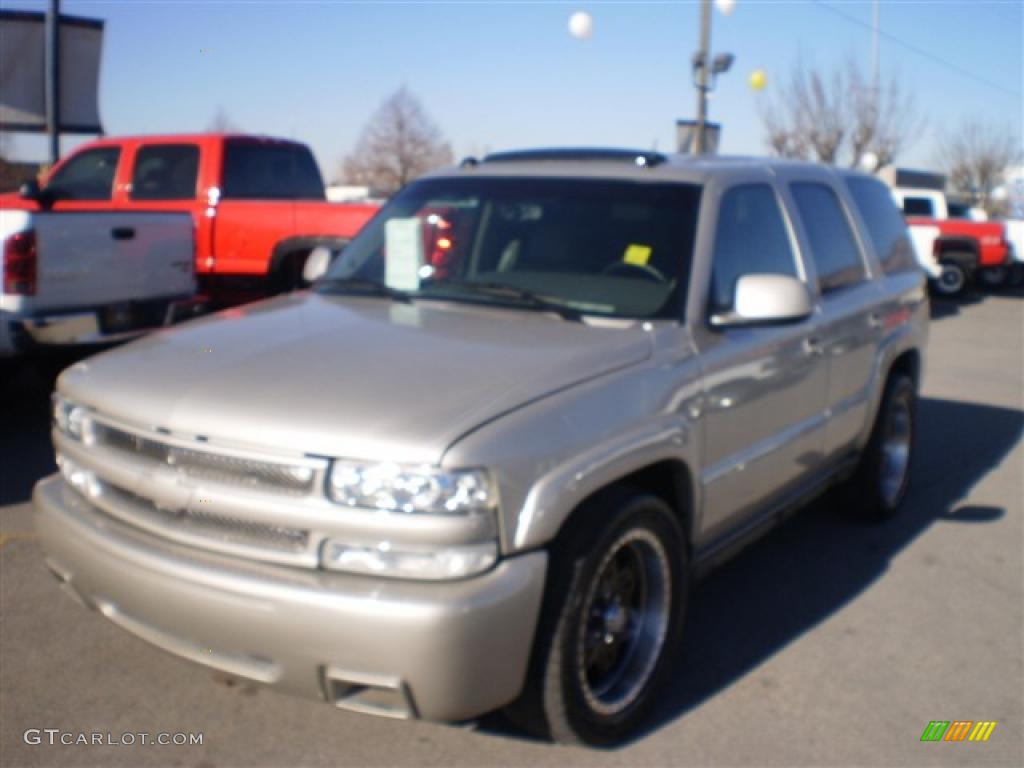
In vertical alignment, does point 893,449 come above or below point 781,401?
below

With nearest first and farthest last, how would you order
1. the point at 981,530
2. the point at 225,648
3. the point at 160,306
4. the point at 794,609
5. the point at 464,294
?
→ the point at 225,648
the point at 464,294
the point at 794,609
the point at 981,530
the point at 160,306

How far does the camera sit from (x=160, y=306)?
7691mm

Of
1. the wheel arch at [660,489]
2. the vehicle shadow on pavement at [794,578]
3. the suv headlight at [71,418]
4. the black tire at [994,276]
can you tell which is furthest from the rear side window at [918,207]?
the suv headlight at [71,418]

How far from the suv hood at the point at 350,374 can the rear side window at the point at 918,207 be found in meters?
19.0

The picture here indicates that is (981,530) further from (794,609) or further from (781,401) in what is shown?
(781,401)

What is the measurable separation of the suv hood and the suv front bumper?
0.35m

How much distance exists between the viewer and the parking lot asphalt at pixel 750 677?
345 centimetres

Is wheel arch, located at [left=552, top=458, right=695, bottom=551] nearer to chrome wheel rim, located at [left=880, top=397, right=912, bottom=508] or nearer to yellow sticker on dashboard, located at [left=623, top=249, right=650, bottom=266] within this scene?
yellow sticker on dashboard, located at [left=623, top=249, right=650, bottom=266]

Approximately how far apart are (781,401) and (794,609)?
0.95m

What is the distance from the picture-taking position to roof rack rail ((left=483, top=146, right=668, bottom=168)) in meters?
4.52

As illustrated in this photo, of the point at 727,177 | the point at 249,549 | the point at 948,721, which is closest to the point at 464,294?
the point at 727,177

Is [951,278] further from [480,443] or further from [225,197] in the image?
[480,443]

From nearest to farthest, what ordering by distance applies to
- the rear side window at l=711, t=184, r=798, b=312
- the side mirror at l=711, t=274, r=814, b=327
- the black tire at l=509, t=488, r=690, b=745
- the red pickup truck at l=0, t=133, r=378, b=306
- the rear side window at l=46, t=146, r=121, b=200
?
1. the black tire at l=509, t=488, r=690, b=745
2. the side mirror at l=711, t=274, r=814, b=327
3. the rear side window at l=711, t=184, r=798, b=312
4. the red pickup truck at l=0, t=133, r=378, b=306
5. the rear side window at l=46, t=146, r=121, b=200

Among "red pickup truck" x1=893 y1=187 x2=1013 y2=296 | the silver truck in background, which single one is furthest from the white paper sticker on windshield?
"red pickup truck" x1=893 y1=187 x2=1013 y2=296
